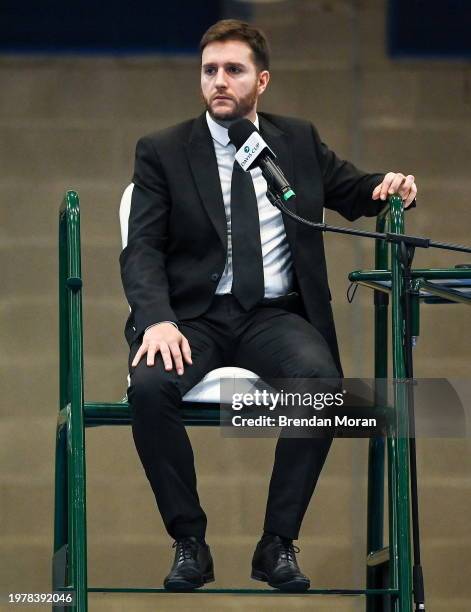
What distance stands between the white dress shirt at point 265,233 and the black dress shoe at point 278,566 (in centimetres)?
64

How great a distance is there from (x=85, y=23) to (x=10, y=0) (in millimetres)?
286

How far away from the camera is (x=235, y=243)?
3.43 meters

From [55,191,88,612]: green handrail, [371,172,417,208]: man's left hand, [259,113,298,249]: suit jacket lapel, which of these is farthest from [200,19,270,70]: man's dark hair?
[55,191,88,612]: green handrail

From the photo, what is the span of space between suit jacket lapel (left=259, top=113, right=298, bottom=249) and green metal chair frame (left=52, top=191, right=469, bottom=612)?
0.72 feet

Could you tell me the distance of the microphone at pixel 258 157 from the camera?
2.98 m

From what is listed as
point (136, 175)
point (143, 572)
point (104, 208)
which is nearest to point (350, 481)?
point (143, 572)

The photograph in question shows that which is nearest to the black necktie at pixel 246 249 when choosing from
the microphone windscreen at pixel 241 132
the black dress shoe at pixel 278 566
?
the microphone windscreen at pixel 241 132

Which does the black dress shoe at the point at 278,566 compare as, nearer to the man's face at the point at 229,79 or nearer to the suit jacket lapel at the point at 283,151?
the suit jacket lapel at the point at 283,151

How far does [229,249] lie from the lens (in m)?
3.46

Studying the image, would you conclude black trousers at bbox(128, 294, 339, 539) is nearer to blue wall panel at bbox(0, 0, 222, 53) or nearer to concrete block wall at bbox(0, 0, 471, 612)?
concrete block wall at bbox(0, 0, 471, 612)

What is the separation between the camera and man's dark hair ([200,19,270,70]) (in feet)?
11.5

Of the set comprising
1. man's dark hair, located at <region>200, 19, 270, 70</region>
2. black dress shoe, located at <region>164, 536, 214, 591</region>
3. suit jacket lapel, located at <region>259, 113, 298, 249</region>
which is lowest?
black dress shoe, located at <region>164, 536, 214, 591</region>

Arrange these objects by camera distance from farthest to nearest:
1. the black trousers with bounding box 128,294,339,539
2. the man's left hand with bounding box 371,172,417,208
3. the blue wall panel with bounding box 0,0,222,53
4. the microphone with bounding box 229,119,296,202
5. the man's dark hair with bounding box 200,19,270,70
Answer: the blue wall panel with bounding box 0,0,222,53 → the man's dark hair with bounding box 200,19,270,70 → the man's left hand with bounding box 371,172,417,208 → the black trousers with bounding box 128,294,339,539 → the microphone with bounding box 229,119,296,202

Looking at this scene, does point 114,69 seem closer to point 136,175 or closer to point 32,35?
point 32,35
